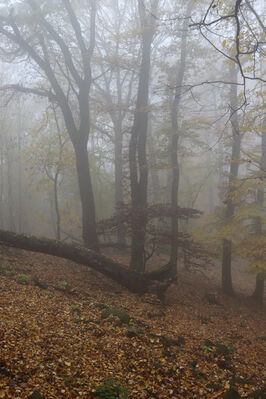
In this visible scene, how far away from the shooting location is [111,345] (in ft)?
17.2

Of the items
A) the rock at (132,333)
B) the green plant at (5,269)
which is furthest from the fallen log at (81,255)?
the rock at (132,333)

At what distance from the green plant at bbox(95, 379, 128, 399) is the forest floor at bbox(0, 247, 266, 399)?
0.02m

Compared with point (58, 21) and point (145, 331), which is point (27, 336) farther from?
point (58, 21)

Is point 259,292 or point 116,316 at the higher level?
point 116,316

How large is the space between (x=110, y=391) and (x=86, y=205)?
8390 mm

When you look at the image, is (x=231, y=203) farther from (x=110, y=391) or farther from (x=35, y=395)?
(x=35, y=395)

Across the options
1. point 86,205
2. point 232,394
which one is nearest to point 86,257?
point 86,205

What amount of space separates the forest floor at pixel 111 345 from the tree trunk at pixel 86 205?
2418mm

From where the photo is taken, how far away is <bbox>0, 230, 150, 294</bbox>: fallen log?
848 centimetres

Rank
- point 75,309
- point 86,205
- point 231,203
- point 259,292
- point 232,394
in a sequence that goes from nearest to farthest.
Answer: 1. point 232,394
2. point 75,309
3. point 86,205
4. point 231,203
5. point 259,292

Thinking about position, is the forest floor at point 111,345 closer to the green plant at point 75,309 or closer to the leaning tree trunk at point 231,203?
the green plant at point 75,309

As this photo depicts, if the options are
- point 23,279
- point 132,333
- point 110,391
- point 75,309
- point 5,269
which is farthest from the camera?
point 5,269

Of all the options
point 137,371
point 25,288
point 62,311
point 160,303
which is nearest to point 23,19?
point 25,288

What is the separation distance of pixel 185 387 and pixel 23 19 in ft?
39.1
